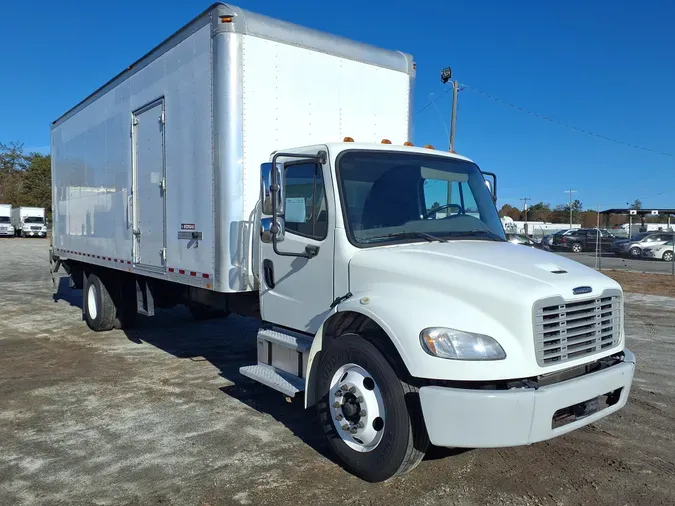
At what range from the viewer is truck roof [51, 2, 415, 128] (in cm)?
545

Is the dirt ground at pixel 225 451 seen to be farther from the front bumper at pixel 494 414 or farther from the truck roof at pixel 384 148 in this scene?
the truck roof at pixel 384 148

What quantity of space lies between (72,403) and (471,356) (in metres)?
4.36

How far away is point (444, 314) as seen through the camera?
141 inches

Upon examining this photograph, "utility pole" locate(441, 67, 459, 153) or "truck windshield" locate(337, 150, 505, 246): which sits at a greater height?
"utility pole" locate(441, 67, 459, 153)

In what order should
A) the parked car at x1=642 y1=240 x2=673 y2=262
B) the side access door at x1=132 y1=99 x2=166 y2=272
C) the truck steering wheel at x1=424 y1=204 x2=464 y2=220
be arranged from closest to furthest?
the truck steering wheel at x1=424 y1=204 x2=464 y2=220 → the side access door at x1=132 y1=99 x2=166 y2=272 → the parked car at x1=642 y1=240 x2=673 y2=262

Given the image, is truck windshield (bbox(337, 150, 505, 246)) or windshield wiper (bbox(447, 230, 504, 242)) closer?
truck windshield (bbox(337, 150, 505, 246))

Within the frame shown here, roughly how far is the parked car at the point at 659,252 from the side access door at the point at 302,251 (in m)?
31.5

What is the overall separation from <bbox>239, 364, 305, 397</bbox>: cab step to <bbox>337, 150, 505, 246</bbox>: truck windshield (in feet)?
4.22

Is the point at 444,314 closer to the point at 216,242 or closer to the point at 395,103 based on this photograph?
the point at 216,242

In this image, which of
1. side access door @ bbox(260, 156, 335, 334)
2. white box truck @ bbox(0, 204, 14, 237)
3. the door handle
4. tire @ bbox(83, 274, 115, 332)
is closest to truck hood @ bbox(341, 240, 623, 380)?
side access door @ bbox(260, 156, 335, 334)

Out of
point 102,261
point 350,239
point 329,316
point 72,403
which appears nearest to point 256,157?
point 350,239

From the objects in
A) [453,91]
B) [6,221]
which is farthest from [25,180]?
[453,91]

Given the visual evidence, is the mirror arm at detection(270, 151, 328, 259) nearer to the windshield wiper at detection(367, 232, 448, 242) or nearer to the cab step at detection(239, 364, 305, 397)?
the windshield wiper at detection(367, 232, 448, 242)

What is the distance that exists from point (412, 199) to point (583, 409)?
2.01m
